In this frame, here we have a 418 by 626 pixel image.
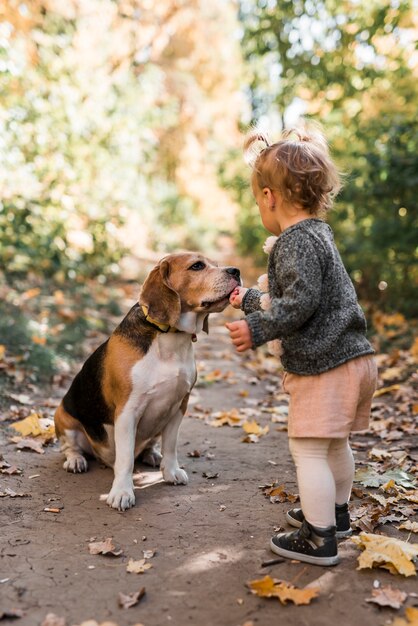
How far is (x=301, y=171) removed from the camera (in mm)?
3398

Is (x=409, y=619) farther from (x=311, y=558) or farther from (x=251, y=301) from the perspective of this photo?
(x=251, y=301)

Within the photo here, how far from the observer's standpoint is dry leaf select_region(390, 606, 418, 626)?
2778mm

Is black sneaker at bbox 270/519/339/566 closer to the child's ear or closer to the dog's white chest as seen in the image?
the dog's white chest

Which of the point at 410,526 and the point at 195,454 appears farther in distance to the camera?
the point at 195,454

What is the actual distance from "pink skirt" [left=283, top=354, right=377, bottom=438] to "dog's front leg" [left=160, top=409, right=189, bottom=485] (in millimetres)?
1462

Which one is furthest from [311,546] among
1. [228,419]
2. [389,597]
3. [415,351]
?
[415,351]

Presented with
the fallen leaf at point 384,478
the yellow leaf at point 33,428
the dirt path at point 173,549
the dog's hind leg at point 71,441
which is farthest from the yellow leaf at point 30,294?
the fallen leaf at point 384,478

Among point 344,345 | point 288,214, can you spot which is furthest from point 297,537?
point 288,214

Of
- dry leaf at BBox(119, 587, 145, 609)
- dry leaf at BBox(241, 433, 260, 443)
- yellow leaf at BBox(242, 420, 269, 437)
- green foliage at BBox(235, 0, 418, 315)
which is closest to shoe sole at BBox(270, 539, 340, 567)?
dry leaf at BBox(119, 587, 145, 609)

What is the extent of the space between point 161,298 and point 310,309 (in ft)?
4.38

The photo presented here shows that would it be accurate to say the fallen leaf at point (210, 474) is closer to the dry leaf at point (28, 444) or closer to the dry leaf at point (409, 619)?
the dry leaf at point (28, 444)

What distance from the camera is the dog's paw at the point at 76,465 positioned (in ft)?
16.1

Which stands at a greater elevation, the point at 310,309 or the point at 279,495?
the point at 310,309

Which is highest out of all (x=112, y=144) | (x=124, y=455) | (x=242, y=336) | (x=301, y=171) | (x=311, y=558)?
(x=112, y=144)
